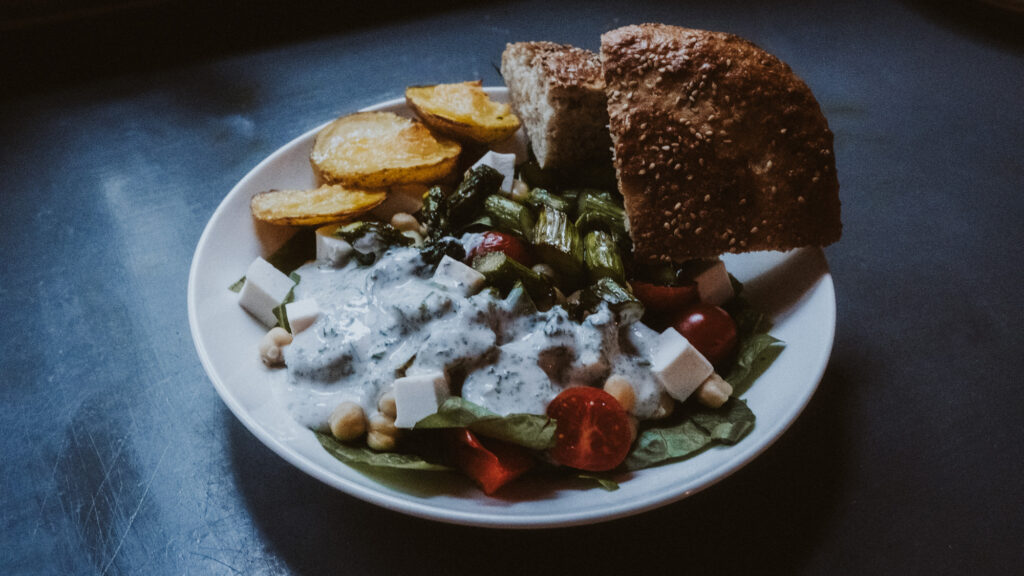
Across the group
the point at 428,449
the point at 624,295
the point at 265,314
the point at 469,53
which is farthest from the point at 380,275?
Result: the point at 469,53

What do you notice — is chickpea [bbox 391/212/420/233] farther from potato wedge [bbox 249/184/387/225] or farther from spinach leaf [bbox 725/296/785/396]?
spinach leaf [bbox 725/296/785/396]

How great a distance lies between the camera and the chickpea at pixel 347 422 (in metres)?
1.96

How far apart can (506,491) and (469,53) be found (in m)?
3.23

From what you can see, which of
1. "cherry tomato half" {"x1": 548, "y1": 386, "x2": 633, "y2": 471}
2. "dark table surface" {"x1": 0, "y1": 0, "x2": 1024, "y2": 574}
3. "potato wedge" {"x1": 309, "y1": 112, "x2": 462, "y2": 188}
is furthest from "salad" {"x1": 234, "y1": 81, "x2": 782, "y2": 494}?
"dark table surface" {"x1": 0, "y1": 0, "x2": 1024, "y2": 574}

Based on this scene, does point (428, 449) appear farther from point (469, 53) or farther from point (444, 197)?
point (469, 53)

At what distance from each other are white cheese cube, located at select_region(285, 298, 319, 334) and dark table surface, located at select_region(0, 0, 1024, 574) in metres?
0.43

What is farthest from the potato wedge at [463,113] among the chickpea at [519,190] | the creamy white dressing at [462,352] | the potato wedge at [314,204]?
the creamy white dressing at [462,352]

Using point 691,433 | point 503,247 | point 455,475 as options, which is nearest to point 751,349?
point 691,433

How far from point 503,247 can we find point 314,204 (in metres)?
0.75

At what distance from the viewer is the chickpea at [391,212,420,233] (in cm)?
268

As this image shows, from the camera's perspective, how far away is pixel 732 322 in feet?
7.56

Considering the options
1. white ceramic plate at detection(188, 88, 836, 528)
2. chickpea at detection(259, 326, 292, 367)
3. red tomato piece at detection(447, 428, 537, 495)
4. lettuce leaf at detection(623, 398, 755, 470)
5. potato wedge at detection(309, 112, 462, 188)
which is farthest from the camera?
potato wedge at detection(309, 112, 462, 188)

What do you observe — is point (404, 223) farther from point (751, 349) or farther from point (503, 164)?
point (751, 349)

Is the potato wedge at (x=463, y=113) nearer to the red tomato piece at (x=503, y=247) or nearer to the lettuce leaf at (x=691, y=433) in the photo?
the red tomato piece at (x=503, y=247)
